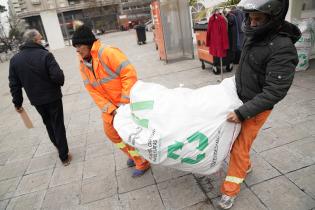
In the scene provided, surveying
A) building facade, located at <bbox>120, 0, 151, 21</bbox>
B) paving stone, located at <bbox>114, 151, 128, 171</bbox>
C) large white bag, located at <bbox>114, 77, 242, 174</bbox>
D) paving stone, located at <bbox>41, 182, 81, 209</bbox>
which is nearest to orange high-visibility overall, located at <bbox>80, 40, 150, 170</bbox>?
large white bag, located at <bbox>114, 77, 242, 174</bbox>

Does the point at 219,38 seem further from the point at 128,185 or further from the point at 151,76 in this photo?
the point at 128,185

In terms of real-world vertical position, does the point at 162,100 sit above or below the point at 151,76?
above

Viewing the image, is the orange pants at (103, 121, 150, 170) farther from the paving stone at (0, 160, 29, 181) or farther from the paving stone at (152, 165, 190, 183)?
the paving stone at (0, 160, 29, 181)

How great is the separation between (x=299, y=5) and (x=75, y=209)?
6.37 m

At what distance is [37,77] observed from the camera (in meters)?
3.42

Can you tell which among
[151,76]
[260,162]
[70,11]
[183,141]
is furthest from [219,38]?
[70,11]

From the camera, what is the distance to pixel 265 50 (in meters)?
1.93

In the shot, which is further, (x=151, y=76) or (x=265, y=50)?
(x=151, y=76)

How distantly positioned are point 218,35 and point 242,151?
4228mm

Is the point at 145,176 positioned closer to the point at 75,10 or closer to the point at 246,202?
the point at 246,202

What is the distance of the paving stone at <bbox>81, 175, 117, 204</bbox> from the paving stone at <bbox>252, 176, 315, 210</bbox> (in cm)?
156

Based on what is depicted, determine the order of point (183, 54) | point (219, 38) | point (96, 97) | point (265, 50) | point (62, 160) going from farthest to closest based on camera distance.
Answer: point (183, 54), point (219, 38), point (62, 160), point (96, 97), point (265, 50)

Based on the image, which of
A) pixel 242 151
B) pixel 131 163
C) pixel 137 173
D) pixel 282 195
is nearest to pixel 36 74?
pixel 131 163

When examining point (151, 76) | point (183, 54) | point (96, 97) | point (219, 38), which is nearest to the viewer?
point (96, 97)
